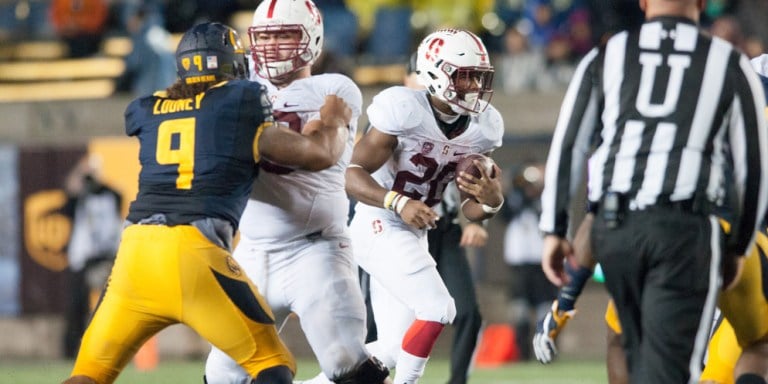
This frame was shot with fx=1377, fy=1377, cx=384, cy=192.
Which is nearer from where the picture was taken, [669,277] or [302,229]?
[669,277]

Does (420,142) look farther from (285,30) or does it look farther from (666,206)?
(666,206)

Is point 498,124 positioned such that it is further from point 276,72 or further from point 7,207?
point 7,207

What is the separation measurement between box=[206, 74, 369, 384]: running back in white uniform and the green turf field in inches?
137

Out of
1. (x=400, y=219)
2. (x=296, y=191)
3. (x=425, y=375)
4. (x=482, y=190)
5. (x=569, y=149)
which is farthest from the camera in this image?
(x=425, y=375)

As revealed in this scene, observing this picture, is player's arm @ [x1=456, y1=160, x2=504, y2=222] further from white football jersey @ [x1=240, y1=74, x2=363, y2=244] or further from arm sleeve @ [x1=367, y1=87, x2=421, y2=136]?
white football jersey @ [x1=240, y1=74, x2=363, y2=244]

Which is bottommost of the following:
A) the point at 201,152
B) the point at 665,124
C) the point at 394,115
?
the point at 394,115

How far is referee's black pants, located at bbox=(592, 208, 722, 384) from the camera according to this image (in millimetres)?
4094

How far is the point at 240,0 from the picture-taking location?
14000 millimetres

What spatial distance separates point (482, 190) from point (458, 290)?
5.69 ft

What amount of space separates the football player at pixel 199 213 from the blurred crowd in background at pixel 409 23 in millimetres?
7895

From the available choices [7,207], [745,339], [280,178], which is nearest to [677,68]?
[745,339]

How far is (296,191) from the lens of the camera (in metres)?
5.36

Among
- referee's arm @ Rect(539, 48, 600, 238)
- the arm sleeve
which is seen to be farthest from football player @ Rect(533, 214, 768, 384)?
the arm sleeve

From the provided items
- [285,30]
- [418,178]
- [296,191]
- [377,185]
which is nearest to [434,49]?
[418,178]
